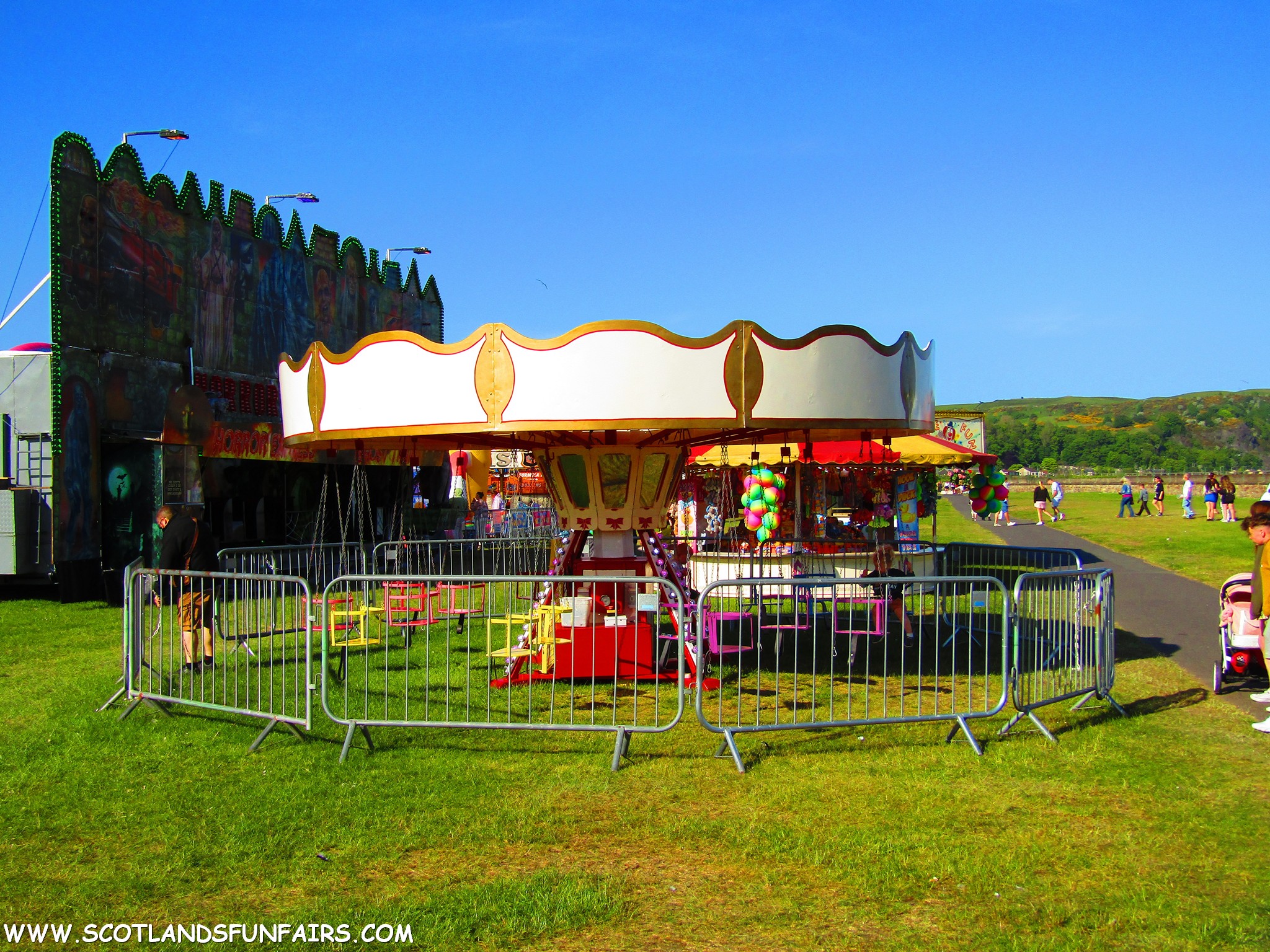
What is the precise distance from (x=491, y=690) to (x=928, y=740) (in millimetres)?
3804

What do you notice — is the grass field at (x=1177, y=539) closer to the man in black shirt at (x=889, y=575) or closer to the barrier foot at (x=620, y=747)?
the man in black shirt at (x=889, y=575)

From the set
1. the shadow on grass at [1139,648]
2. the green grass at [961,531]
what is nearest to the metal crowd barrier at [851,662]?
the shadow on grass at [1139,648]

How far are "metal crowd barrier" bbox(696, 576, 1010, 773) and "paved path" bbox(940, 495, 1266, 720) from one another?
5.20 ft

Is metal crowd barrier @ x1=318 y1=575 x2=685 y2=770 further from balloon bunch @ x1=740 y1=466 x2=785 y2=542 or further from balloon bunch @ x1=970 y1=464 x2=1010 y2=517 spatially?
balloon bunch @ x1=970 y1=464 x2=1010 y2=517

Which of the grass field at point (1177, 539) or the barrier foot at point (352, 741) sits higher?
the barrier foot at point (352, 741)

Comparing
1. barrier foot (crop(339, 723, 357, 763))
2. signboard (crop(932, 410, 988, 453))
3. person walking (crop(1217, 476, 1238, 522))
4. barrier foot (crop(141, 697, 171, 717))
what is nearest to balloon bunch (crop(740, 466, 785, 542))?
barrier foot (crop(339, 723, 357, 763))

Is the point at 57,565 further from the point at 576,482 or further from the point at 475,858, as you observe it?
the point at 475,858

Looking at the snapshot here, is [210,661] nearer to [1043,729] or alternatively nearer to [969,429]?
[1043,729]

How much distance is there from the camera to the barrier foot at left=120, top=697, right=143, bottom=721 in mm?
7773

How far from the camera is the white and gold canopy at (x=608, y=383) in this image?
25.8 ft

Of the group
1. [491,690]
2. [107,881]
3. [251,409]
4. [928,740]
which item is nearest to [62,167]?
[251,409]

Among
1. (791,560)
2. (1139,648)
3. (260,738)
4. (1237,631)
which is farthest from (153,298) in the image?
(1237,631)

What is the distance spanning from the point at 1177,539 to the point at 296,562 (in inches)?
910

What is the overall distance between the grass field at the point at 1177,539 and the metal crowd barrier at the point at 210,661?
11540 millimetres
